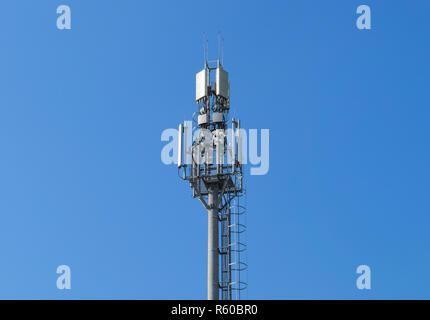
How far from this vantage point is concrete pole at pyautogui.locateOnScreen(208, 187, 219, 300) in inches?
3169

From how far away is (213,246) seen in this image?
82.4 meters

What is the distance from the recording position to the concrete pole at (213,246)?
80.5m
